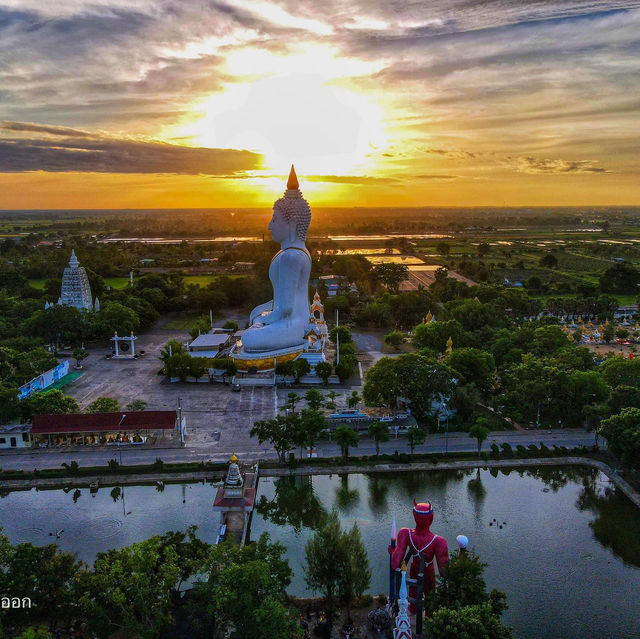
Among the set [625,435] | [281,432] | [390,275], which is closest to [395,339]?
[281,432]

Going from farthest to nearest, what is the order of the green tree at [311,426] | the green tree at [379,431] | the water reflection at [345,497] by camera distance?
the green tree at [379,431] → the green tree at [311,426] → the water reflection at [345,497]

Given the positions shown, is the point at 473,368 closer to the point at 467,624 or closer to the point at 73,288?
the point at 467,624

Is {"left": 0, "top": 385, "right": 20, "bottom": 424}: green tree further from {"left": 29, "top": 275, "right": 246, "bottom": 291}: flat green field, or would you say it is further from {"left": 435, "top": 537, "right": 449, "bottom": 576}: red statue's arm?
{"left": 29, "top": 275, "right": 246, "bottom": 291}: flat green field

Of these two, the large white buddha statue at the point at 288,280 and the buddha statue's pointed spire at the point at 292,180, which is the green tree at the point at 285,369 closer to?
the large white buddha statue at the point at 288,280

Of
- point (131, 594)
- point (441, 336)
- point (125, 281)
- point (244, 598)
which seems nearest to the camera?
point (244, 598)

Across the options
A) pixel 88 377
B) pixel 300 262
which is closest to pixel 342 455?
pixel 300 262

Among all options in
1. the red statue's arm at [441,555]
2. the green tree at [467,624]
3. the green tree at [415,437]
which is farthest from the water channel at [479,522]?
the green tree at [467,624]
